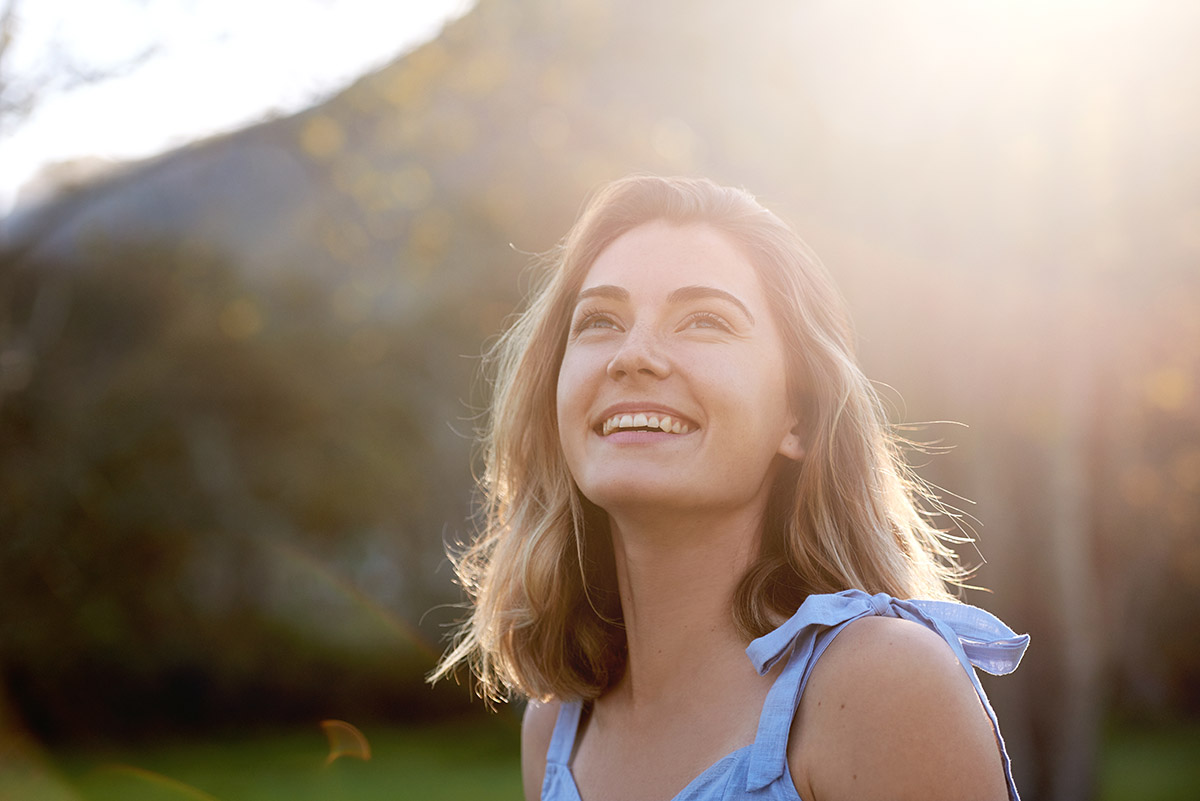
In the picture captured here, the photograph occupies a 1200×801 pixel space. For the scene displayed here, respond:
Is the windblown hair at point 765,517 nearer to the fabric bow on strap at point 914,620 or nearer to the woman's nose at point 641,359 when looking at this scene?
the fabric bow on strap at point 914,620

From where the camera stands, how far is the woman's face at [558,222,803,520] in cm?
227

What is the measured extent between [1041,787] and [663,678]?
6.11 meters

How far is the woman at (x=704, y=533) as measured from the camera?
78.1 inches

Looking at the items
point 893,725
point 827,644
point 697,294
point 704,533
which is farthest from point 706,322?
point 893,725

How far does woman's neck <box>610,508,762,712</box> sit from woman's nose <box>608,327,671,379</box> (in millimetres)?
331

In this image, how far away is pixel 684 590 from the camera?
2.44 meters

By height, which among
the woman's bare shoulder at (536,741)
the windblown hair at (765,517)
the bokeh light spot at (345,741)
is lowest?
the bokeh light spot at (345,741)

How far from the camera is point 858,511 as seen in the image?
8.02 feet

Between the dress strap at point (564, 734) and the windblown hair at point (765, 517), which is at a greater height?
the windblown hair at point (765, 517)

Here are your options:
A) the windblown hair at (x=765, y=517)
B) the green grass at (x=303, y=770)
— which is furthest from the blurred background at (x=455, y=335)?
the windblown hair at (x=765, y=517)

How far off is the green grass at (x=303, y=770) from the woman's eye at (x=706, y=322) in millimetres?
8730

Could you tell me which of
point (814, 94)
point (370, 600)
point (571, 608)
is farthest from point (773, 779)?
point (370, 600)

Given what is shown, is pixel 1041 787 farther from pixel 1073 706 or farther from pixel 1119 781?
pixel 1119 781

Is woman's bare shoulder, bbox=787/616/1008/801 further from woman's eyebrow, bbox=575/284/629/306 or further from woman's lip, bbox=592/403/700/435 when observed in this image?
woman's eyebrow, bbox=575/284/629/306
